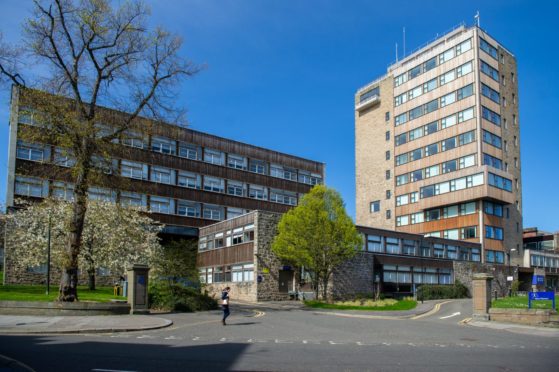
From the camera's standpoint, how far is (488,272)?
62500 mm

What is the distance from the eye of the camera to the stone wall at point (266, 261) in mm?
41875

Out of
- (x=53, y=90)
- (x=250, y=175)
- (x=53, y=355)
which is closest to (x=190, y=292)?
(x=53, y=90)

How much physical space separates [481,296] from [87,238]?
3021cm

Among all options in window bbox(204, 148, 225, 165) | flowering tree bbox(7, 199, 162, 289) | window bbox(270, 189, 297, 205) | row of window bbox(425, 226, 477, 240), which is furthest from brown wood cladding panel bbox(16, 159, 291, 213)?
row of window bbox(425, 226, 477, 240)

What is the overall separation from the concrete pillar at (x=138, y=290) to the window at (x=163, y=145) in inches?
1237

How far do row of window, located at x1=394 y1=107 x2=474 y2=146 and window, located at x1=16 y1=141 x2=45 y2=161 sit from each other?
4854 centimetres

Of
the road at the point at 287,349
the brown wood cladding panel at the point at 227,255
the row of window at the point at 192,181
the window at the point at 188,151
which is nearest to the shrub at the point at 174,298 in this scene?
the road at the point at 287,349

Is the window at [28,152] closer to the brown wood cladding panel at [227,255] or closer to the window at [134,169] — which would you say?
the window at [134,169]

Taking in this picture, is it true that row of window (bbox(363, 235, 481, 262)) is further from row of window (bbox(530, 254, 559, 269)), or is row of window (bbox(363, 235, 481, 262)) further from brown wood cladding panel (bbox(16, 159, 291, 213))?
brown wood cladding panel (bbox(16, 159, 291, 213))

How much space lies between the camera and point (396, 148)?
77.5 m

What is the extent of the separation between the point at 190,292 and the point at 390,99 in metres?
57.5

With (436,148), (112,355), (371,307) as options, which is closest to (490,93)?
(436,148)

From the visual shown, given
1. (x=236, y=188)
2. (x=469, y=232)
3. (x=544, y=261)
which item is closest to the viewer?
(x=236, y=188)

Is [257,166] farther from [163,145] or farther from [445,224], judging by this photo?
[445,224]
